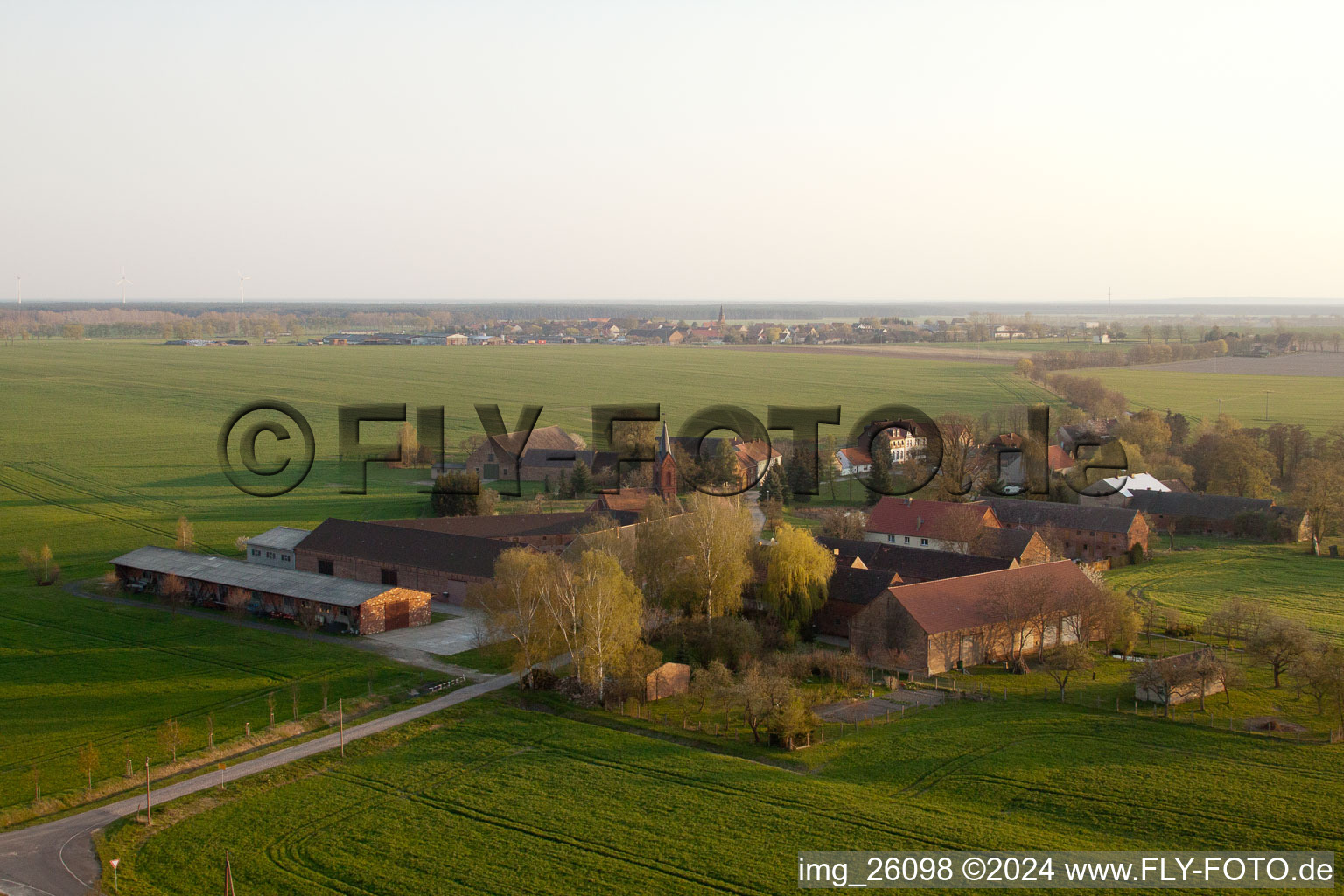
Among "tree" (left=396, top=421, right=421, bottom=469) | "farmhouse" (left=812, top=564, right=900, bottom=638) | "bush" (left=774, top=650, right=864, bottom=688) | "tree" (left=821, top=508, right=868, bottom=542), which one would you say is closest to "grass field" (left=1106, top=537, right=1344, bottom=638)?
"tree" (left=821, top=508, right=868, bottom=542)

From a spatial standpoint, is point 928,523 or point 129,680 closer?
point 129,680

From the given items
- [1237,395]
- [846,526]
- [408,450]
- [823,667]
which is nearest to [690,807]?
[823,667]

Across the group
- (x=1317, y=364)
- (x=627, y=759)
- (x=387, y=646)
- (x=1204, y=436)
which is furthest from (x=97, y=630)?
(x=1317, y=364)

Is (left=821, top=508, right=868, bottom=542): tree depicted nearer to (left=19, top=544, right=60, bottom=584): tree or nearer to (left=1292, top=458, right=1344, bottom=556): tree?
(left=1292, top=458, right=1344, bottom=556): tree

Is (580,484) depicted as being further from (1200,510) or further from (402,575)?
(1200,510)

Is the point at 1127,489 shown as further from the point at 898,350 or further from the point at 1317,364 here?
the point at 898,350

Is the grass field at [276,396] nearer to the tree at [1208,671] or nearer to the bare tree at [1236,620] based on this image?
the bare tree at [1236,620]

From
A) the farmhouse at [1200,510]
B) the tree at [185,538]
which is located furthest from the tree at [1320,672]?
the tree at [185,538]
